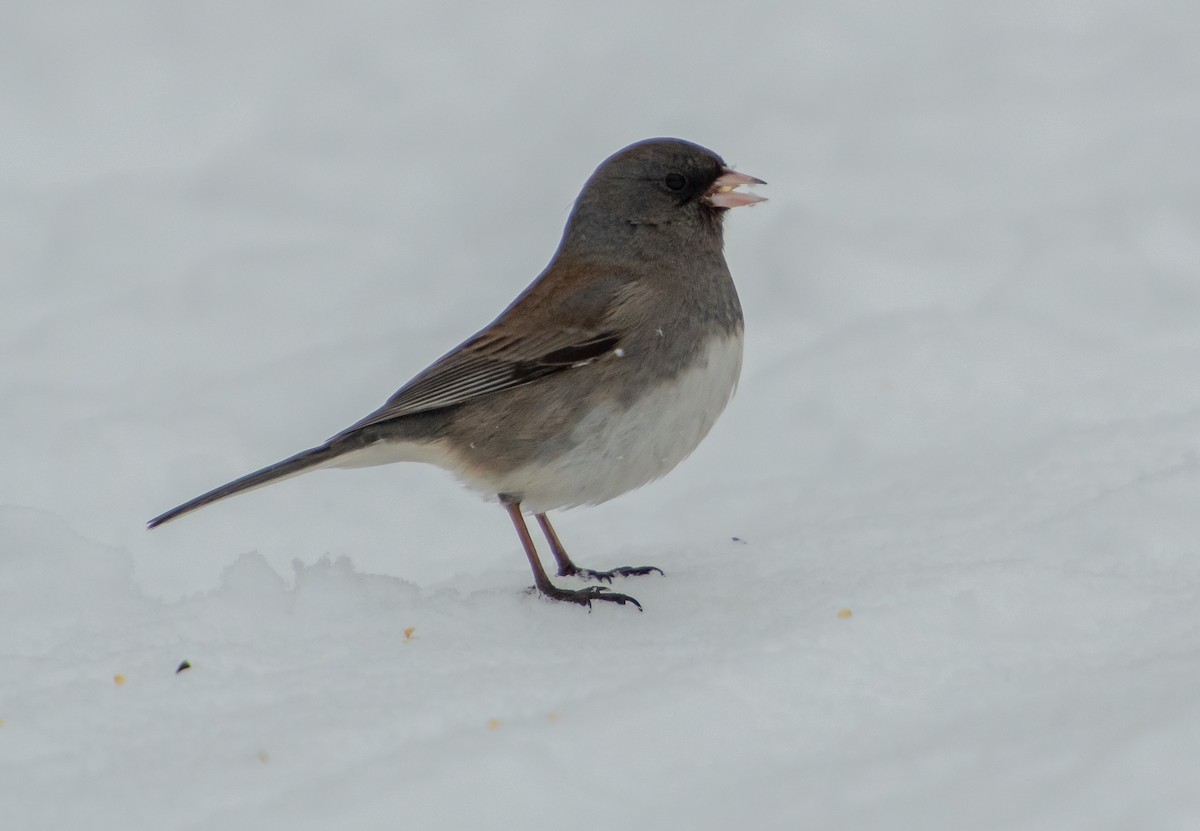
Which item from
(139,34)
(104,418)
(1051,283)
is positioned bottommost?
(104,418)

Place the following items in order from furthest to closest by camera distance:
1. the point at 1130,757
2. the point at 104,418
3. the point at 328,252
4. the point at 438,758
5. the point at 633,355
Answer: the point at 328,252 → the point at 104,418 → the point at 633,355 → the point at 438,758 → the point at 1130,757

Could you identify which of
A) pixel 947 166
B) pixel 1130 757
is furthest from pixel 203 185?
pixel 1130 757

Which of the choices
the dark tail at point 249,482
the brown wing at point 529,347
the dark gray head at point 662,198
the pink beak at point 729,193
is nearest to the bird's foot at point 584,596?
the brown wing at point 529,347

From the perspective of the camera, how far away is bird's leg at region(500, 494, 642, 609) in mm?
3828

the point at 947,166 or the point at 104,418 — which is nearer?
the point at 104,418

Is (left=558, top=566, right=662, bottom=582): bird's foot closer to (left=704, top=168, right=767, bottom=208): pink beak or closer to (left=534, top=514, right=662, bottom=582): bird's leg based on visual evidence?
(left=534, top=514, right=662, bottom=582): bird's leg

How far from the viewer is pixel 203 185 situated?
7.21m

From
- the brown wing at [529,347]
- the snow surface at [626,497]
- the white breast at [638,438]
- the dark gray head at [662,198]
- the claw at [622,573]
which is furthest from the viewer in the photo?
the dark gray head at [662,198]

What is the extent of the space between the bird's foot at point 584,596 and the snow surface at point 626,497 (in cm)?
4

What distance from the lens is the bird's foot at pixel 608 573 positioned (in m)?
4.14

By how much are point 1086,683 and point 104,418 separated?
399cm

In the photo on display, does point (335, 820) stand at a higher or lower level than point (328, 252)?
lower

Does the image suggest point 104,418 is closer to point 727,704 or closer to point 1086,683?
point 727,704

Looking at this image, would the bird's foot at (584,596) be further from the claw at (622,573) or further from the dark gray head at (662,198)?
the dark gray head at (662,198)
